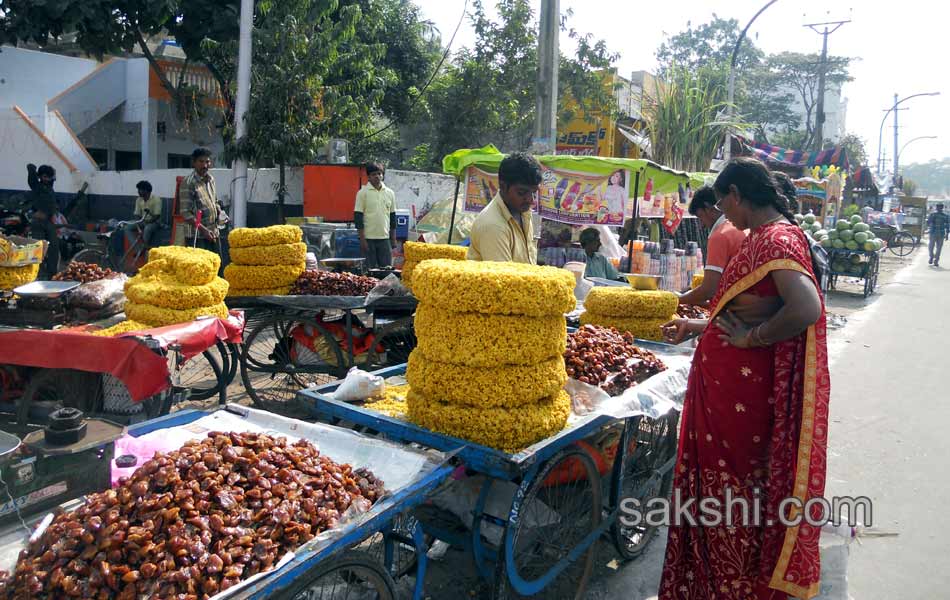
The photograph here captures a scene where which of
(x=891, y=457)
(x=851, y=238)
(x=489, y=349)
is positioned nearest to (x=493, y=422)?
(x=489, y=349)

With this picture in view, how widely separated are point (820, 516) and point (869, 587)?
1.28 meters

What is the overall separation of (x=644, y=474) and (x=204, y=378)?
→ 435 centimetres

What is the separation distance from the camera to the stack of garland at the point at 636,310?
4.57 metres

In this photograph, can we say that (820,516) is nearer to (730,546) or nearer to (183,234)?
(730,546)

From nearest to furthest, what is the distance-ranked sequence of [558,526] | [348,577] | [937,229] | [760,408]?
[348,577] < [760,408] < [558,526] < [937,229]

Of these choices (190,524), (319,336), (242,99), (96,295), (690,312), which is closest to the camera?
(190,524)

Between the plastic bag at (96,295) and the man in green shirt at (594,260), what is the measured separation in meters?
4.96

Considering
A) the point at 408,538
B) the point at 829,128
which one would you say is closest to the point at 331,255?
the point at 408,538

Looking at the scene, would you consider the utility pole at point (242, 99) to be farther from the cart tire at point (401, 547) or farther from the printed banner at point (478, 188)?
the cart tire at point (401, 547)

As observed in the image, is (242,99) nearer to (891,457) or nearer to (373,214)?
(373,214)

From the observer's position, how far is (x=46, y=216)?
31.2ft

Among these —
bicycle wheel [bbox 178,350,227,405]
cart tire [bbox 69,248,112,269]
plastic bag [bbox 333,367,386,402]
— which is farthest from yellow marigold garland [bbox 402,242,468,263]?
cart tire [bbox 69,248,112,269]

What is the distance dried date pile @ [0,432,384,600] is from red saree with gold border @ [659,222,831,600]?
1450 mm

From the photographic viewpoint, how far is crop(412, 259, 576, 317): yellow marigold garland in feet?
8.59
